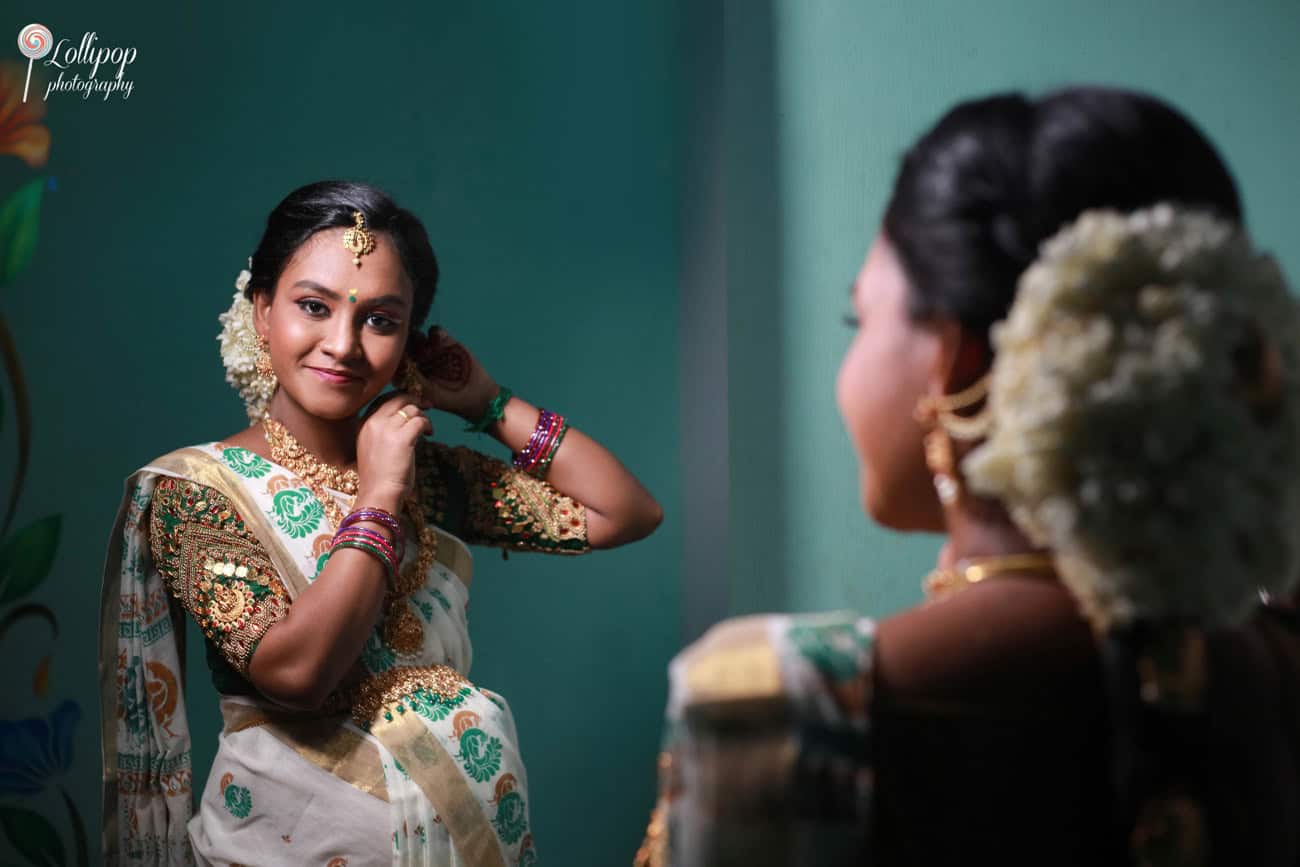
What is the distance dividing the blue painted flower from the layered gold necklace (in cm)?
97

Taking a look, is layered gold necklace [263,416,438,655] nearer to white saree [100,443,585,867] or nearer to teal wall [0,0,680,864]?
white saree [100,443,585,867]

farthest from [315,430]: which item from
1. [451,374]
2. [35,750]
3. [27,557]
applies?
[35,750]

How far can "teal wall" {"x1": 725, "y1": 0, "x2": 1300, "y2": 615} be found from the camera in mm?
2000

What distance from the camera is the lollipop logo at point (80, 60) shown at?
2377 millimetres

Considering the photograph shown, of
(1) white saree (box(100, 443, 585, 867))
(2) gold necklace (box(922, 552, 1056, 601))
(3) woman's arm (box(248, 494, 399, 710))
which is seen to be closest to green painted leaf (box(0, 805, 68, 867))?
(1) white saree (box(100, 443, 585, 867))

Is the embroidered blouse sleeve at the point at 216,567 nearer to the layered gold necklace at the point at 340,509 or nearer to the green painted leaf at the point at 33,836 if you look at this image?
the layered gold necklace at the point at 340,509

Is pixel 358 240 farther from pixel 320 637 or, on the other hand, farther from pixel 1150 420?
pixel 1150 420

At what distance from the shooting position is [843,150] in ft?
8.05

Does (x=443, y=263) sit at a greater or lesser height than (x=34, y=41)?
lesser

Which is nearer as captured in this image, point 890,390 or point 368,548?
point 890,390

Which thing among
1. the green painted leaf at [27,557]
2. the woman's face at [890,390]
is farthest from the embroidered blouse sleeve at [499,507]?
the woman's face at [890,390]

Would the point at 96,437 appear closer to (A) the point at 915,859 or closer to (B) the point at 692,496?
(B) the point at 692,496

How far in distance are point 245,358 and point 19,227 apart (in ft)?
2.81

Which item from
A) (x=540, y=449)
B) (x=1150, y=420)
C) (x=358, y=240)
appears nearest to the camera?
(x=1150, y=420)
